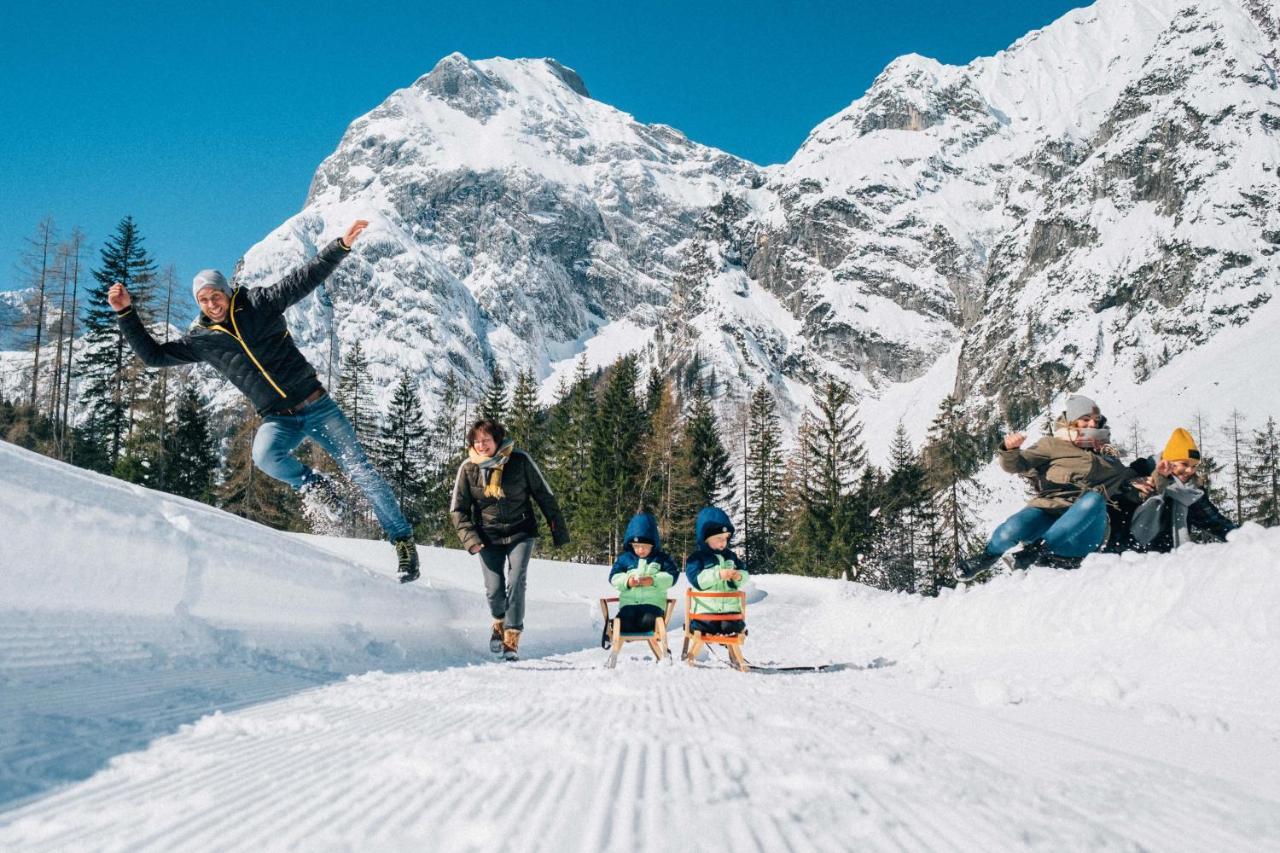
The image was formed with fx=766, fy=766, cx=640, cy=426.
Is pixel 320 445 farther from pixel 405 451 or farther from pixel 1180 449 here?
pixel 405 451

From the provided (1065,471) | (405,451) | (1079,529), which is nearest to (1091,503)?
(1079,529)

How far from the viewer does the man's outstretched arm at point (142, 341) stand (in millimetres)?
5184

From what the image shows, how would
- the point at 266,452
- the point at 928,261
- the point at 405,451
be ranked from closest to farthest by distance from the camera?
the point at 266,452 < the point at 405,451 < the point at 928,261

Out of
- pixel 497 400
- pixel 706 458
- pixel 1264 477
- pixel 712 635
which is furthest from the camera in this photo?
pixel 1264 477

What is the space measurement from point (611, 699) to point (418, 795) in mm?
1766

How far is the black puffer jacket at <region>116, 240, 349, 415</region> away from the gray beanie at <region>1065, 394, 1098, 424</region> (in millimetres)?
6371

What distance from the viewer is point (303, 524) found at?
3195 cm

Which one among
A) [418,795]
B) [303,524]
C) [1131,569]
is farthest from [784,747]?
[303,524]

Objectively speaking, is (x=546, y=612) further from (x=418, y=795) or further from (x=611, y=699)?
(x=418, y=795)

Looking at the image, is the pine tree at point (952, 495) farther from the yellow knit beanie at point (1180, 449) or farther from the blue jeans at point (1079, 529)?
the blue jeans at point (1079, 529)

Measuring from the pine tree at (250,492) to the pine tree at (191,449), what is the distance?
124 centimetres

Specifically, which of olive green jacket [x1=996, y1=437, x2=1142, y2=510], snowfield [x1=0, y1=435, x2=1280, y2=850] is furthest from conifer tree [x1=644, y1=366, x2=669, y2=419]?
snowfield [x1=0, y1=435, x2=1280, y2=850]

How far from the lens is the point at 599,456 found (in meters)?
42.7

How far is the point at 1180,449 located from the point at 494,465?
18.6 ft
